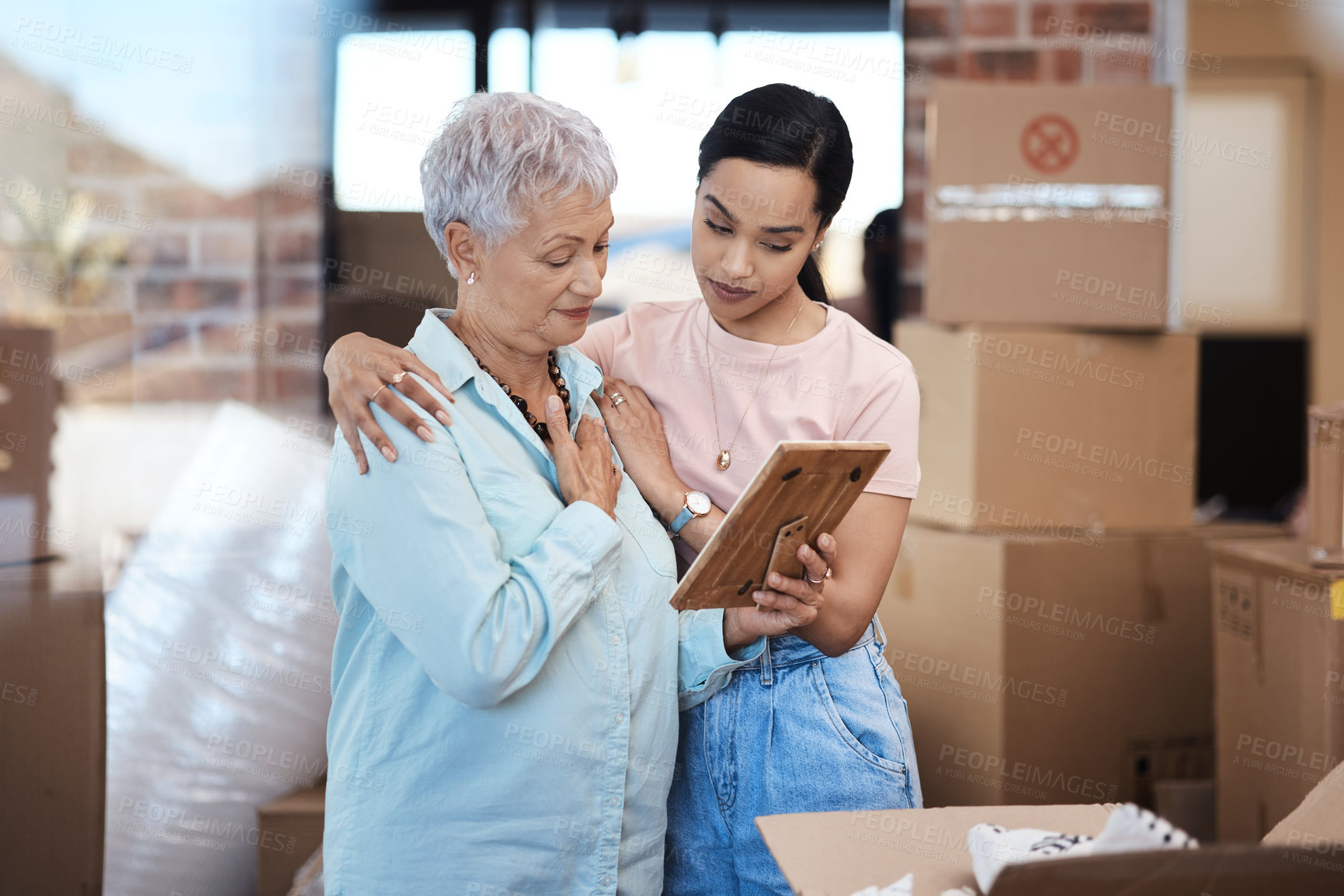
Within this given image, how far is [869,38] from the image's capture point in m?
2.63

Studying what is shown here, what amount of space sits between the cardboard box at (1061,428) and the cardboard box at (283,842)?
1327 millimetres

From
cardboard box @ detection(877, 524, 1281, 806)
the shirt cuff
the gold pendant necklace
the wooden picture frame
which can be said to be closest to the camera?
the wooden picture frame

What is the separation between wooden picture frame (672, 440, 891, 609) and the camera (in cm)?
108

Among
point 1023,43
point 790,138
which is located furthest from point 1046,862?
point 1023,43

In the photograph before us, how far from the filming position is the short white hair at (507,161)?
1.24 m

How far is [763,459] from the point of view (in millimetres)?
1449

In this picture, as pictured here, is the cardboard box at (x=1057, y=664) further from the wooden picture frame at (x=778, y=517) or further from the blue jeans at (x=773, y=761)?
the wooden picture frame at (x=778, y=517)

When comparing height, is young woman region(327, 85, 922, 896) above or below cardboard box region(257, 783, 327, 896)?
above

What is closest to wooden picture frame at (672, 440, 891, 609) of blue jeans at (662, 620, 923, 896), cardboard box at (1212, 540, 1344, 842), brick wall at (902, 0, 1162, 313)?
blue jeans at (662, 620, 923, 896)

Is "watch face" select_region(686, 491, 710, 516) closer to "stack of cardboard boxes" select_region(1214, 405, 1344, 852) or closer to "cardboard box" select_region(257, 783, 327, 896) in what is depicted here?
"cardboard box" select_region(257, 783, 327, 896)

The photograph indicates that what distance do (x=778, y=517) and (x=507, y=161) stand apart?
1.58 ft

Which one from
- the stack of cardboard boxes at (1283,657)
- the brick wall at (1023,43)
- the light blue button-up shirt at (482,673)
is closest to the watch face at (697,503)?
the light blue button-up shirt at (482,673)

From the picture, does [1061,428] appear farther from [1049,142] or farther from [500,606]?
[500,606]

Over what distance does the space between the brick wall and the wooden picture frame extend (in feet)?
5.10
